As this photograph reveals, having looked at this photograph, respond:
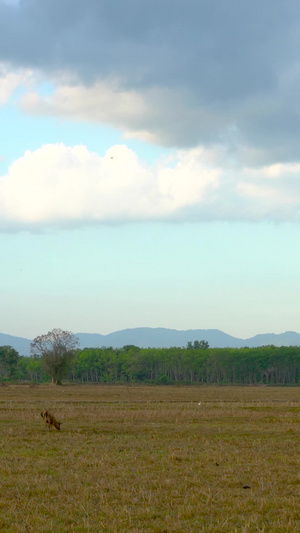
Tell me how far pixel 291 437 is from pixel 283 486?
1137 cm

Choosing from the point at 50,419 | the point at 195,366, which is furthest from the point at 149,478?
the point at 195,366

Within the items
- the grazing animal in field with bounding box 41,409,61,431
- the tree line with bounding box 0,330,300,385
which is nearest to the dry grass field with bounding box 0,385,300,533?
the grazing animal in field with bounding box 41,409,61,431

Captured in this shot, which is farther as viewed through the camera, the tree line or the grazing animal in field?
the tree line

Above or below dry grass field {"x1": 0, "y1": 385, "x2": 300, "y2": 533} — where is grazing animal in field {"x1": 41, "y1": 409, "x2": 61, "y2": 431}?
above

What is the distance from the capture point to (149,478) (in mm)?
16172

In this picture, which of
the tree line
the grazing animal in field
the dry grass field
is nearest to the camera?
the dry grass field

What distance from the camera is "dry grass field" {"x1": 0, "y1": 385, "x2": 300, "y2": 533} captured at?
12086 mm

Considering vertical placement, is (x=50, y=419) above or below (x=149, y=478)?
above

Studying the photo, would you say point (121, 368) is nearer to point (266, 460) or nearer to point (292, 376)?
point (292, 376)

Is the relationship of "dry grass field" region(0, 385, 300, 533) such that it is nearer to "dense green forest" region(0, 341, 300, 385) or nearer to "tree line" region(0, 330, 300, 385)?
"tree line" region(0, 330, 300, 385)

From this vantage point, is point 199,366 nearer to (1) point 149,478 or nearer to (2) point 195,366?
(2) point 195,366

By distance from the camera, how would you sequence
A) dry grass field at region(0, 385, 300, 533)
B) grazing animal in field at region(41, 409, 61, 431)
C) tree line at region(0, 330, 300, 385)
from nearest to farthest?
1. dry grass field at region(0, 385, 300, 533)
2. grazing animal in field at region(41, 409, 61, 431)
3. tree line at region(0, 330, 300, 385)

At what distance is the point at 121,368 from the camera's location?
16912cm

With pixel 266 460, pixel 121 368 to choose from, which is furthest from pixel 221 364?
pixel 266 460
